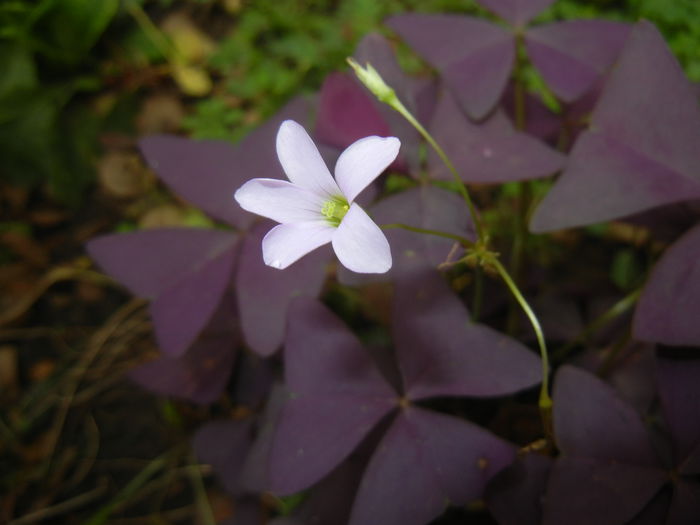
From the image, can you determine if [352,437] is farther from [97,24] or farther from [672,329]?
[97,24]

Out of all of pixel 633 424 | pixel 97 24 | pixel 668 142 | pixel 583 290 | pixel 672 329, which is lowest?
pixel 583 290

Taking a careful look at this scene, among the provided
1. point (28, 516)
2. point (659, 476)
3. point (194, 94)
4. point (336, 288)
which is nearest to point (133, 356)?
point (28, 516)

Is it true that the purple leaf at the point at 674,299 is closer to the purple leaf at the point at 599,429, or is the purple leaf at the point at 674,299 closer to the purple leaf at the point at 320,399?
the purple leaf at the point at 599,429

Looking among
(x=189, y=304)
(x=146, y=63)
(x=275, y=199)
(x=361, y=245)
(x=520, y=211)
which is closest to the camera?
(x=361, y=245)

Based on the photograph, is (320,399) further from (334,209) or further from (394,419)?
(334,209)

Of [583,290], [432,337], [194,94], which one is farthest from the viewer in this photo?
[194,94]

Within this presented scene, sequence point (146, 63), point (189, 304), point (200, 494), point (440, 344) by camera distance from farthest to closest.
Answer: point (146, 63), point (200, 494), point (189, 304), point (440, 344)

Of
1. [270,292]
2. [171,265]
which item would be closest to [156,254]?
[171,265]

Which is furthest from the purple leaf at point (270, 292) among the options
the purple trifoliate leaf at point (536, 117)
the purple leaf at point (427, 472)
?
the purple trifoliate leaf at point (536, 117)
